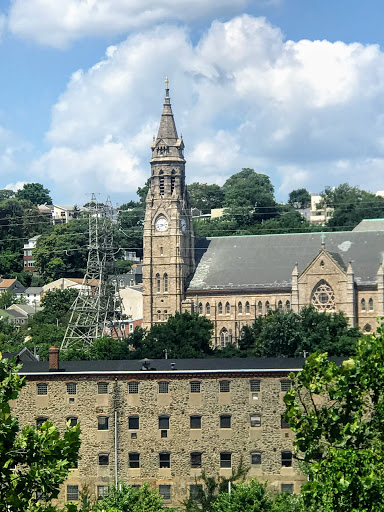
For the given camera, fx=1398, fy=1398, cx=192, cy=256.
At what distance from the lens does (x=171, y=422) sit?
242ft

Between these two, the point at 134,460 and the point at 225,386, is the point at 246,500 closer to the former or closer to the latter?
the point at 225,386

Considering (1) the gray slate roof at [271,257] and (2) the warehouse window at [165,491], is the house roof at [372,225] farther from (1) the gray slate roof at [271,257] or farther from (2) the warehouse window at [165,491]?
(2) the warehouse window at [165,491]

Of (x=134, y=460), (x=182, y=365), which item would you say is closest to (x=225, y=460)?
(x=134, y=460)

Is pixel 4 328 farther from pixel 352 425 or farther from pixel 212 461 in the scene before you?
pixel 352 425

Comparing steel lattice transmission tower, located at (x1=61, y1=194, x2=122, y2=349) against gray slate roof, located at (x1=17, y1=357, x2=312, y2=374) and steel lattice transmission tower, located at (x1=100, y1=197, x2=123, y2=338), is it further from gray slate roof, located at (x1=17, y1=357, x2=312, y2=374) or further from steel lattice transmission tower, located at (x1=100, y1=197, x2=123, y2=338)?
gray slate roof, located at (x1=17, y1=357, x2=312, y2=374)

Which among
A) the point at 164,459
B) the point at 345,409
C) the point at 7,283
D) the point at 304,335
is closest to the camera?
the point at 345,409

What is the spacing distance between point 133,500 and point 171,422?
10.1m

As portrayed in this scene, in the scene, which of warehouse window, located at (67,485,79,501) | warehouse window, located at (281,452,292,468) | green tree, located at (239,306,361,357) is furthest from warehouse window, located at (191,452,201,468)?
green tree, located at (239,306,361,357)

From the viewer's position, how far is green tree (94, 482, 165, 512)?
6228 centimetres

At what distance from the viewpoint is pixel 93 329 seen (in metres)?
135

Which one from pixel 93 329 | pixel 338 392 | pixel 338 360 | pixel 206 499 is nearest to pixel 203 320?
pixel 93 329

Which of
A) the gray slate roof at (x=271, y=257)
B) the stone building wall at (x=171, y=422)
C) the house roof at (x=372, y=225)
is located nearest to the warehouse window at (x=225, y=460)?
the stone building wall at (x=171, y=422)

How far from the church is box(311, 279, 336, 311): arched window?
9cm

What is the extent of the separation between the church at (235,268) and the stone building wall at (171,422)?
192 feet
